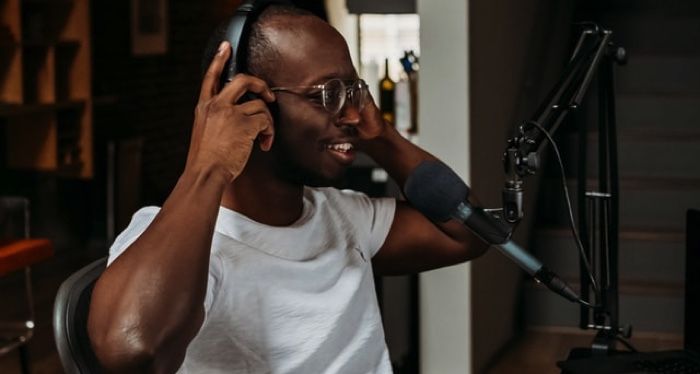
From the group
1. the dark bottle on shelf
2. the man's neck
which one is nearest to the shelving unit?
the dark bottle on shelf

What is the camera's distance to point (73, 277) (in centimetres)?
143

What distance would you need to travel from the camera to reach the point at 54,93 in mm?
5672

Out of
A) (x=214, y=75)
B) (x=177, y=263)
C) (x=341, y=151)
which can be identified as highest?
(x=214, y=75)

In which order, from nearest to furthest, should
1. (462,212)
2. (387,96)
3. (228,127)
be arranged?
(462,212) → (228,127) → (387,96)

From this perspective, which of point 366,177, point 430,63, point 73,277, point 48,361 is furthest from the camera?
point 48,361

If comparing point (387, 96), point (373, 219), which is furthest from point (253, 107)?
point (387, 96)

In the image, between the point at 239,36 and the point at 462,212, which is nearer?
the point at 462,212

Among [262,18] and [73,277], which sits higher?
[262,18]

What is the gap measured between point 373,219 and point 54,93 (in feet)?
13.8

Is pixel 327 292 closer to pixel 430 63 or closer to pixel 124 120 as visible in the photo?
pixel 430 63

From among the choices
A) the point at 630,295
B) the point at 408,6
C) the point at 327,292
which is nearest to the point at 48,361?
the point at 408,6

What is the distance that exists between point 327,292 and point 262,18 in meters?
0.37

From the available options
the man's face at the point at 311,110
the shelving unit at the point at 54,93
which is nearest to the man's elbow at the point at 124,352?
the man's face at the point at 311,110

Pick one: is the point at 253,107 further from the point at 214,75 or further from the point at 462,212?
the point at 462,212
